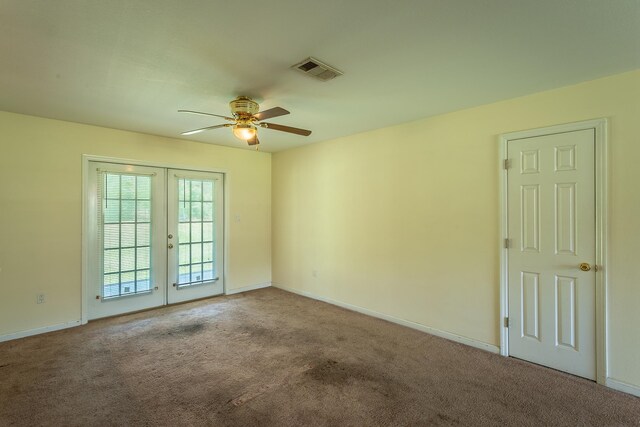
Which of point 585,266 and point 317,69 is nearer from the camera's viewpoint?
point 317,69

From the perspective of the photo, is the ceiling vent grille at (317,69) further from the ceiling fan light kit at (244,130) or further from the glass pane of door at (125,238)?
the glass pane of door at (125,238)

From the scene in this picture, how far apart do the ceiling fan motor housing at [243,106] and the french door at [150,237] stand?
238cm

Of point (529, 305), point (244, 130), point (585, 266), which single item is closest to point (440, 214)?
point (529, 305)

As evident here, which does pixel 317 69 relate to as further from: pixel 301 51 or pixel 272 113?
pixel 272 113

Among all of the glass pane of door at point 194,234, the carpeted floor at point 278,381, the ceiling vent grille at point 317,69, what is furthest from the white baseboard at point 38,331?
the ceiling vent grille at point 317,69

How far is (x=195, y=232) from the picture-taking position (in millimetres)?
5043

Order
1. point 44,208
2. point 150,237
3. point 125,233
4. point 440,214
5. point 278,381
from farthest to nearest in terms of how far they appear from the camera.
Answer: point 150,237
point 125,233
point 44,208
point 440,214
point 278,381

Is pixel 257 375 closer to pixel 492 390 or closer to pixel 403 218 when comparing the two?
pixel 492 390

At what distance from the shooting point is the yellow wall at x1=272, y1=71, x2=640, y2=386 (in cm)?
250

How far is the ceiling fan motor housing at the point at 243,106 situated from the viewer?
2893 millimetres

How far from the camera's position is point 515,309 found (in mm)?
3059

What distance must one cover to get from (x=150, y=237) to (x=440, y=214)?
4.05 metres

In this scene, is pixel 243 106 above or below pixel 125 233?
above

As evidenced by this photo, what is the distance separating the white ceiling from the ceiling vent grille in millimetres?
72
